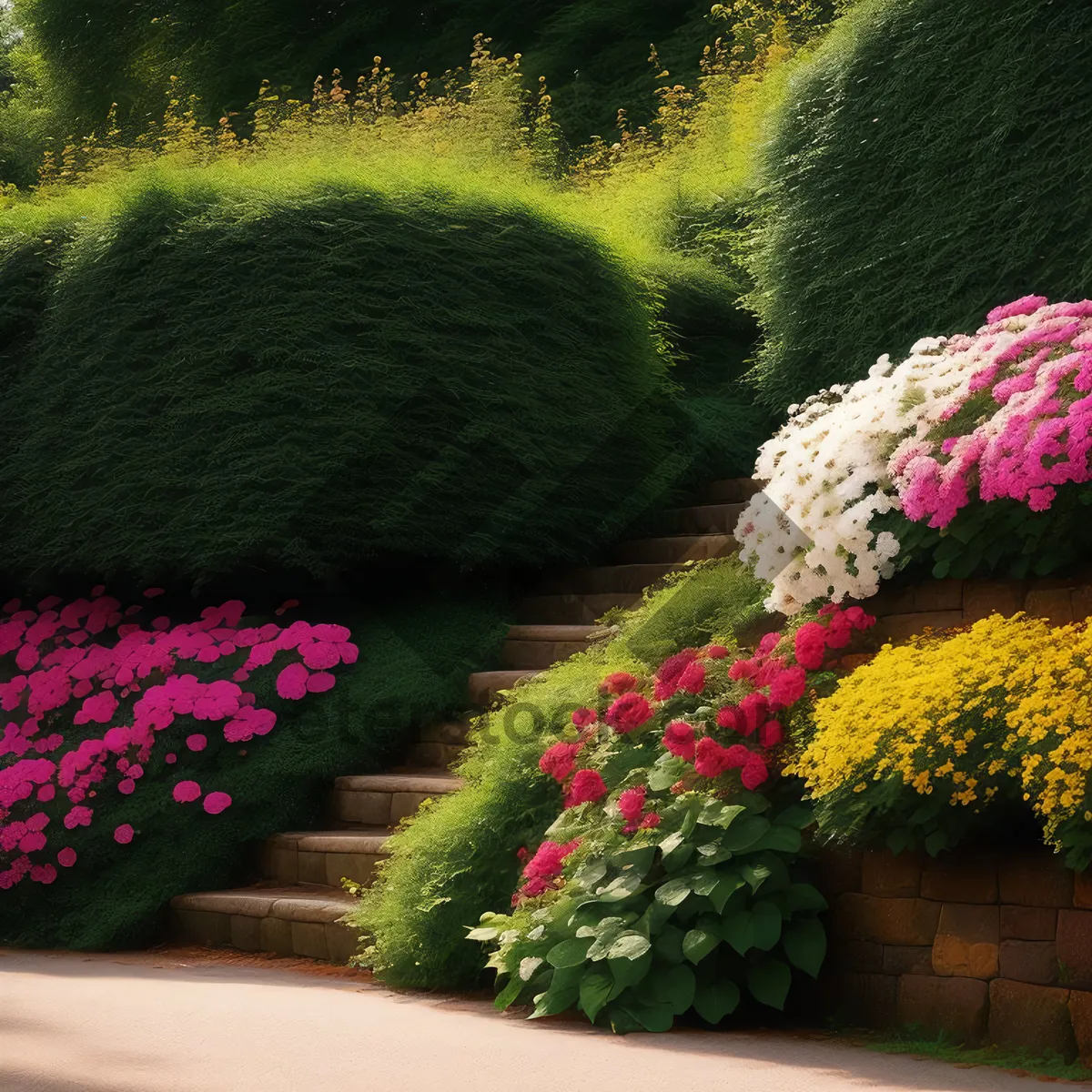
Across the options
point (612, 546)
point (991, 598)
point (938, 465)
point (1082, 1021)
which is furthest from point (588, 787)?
point (612, 546)

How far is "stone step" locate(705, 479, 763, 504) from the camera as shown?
27.6 feet

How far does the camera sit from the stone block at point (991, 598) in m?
4.64

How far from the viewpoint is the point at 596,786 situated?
4.90 metres

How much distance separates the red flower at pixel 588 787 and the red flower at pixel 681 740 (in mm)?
291

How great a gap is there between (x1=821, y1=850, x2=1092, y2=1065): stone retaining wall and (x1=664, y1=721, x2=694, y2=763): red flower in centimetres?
53

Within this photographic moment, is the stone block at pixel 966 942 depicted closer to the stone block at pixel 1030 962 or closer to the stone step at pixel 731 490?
the stone block at pixel 1030 962

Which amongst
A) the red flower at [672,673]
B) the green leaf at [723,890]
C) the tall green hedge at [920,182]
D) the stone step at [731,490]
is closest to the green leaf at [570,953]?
the green leaf at [723,890]

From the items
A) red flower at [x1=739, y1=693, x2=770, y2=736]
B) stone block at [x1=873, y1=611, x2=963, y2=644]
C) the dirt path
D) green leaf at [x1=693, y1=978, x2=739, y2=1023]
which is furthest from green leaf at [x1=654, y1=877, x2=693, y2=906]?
stone block at [x1=873, y1=611, x2=963, y2=644]

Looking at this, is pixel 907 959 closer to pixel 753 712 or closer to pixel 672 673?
pixel 753 712

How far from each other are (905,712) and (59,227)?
6.23 metres

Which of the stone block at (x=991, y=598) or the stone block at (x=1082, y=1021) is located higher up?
the stone block at (x=991, y=598)

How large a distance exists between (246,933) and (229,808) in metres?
0.67

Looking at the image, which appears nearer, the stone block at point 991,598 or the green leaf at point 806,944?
the green leaf at point 806,944

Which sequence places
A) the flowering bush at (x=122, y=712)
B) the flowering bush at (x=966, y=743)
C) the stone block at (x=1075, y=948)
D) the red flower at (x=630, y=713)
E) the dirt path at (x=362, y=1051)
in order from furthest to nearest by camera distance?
1. the flowering bush at (x=122, y=712)
2. the red flower at (x=630, y=713)
3. the stone block at (x=1075, y=948)
4. the flowering bush at (x=966, y=743)
5. the dirt path at (x=362, y=1051)
